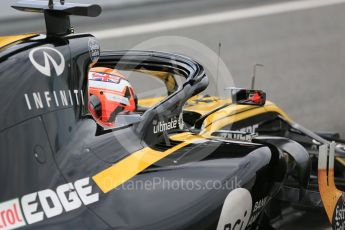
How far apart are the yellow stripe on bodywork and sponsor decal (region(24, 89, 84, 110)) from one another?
289mm

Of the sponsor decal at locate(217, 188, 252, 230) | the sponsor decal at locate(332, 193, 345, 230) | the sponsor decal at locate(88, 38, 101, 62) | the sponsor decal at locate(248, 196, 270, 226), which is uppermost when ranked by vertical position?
the sponsor decal at locate(88, 38, 101, 62)

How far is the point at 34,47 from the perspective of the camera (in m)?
2.28

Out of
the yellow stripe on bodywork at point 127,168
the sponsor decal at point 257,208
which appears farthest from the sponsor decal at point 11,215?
the sponsor decal at point 257,208

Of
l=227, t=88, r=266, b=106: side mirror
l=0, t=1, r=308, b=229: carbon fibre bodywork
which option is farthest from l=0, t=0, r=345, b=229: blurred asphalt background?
l=0, t=1, r=308, b=229: carbon fibre bodywork

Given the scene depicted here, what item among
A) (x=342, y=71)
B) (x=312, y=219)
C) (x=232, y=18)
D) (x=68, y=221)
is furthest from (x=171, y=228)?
(x=342, y=71)

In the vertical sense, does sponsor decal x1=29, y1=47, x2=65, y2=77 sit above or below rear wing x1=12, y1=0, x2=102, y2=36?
below

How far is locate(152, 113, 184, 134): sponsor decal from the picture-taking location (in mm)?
2733

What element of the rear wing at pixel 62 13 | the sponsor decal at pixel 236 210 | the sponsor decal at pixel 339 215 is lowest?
the sponsor decal at pixel 339 215

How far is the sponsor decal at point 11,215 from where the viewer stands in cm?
196

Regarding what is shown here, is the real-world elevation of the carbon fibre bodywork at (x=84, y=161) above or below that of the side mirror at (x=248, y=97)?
above

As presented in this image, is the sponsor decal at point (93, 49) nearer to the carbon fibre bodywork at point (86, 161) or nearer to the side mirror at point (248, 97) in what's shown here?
the carbon fibre bodywork at point (86, 161)

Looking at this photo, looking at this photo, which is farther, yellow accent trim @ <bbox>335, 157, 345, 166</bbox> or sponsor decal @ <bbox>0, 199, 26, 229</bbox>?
yellow accent trim @ <bbox>335, 157, 345, 166</bbox>

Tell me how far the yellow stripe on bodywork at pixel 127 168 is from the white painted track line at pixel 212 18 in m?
3.80

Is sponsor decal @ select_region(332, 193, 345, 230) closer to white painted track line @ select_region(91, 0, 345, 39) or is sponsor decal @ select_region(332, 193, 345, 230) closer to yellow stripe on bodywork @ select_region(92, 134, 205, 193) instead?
yellow stripe on bodywork @ select_region(92, 134, 205, 193)
